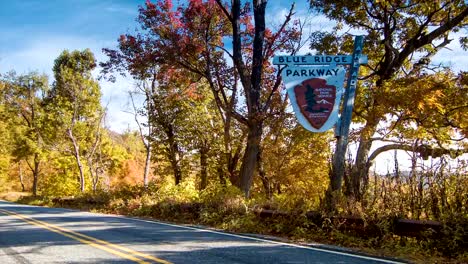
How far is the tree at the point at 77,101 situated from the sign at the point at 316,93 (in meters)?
24.4

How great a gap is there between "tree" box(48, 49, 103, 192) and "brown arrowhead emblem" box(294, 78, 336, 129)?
24.6 meters

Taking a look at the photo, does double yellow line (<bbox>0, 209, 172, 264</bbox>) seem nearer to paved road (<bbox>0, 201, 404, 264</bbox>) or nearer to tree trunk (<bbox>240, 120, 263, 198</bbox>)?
paved road (<bbox>0, 201, 404, 264</bbox>)

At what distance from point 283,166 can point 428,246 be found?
1355 cm

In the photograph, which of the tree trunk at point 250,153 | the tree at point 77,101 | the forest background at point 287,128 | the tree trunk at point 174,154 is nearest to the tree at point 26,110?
the tree at point 77,101

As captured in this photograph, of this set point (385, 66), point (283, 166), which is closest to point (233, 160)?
point (283, 166)

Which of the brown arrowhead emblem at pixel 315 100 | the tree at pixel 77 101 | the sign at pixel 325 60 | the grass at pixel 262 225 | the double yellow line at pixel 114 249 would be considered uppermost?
the tree at pixel 77 101

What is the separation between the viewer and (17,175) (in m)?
65.1

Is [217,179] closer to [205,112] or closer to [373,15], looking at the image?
[205,112]

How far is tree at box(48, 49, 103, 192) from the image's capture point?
102ft

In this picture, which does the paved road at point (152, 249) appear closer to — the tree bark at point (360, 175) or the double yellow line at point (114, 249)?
the double yellow line at point (114, 249)

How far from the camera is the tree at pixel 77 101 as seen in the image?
31.1 metres

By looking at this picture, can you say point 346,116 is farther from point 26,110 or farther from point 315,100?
point 26,110

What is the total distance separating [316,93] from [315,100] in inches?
6.9

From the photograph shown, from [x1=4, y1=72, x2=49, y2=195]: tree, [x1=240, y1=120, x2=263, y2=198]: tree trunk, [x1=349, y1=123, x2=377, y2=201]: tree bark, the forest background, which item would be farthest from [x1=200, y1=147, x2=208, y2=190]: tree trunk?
[x1=4, y1=72, x2=49, y2=195]: tree
